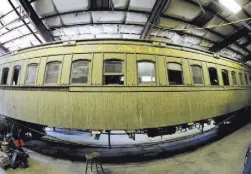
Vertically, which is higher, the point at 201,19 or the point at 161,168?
the point at 201,19

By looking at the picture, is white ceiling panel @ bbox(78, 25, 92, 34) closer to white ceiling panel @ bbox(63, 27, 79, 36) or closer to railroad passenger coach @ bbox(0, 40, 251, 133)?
white ceiling panel @ bbox(63, 27, 79, 36)

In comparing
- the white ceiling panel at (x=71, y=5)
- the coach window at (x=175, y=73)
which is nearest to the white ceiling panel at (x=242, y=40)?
the coach window at (x=175, y=73)

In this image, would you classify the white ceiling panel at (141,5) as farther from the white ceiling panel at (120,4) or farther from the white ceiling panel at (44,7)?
the white ceiling panel at (44,7)

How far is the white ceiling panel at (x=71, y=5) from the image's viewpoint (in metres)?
7.74

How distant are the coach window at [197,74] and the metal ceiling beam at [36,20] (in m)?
8.21

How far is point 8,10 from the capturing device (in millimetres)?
9305

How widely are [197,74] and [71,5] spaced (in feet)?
21.5

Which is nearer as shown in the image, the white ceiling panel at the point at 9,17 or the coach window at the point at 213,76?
the coach window at the point at 213,76

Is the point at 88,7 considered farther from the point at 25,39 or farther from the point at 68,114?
the point at 25,39

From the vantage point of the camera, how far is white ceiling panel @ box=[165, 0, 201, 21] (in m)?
7.97

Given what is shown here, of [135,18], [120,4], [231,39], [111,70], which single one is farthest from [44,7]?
[231,39]

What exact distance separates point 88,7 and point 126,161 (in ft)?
23.5

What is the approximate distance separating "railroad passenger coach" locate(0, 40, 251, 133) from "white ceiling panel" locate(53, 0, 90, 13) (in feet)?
9.64

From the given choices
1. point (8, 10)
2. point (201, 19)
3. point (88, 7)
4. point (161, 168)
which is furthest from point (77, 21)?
point (161, 168)
